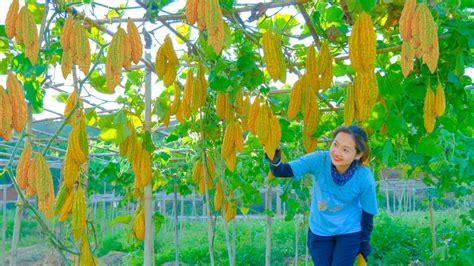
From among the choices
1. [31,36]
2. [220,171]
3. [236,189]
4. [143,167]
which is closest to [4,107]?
[31,36]

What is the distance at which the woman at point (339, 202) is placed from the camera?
10.8 feet

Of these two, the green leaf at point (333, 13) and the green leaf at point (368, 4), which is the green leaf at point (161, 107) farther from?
the green leaf at point (368, 4)

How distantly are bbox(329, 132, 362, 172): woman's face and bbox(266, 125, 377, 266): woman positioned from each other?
1 centimetres

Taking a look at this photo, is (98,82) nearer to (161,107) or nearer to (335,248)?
(161,107)

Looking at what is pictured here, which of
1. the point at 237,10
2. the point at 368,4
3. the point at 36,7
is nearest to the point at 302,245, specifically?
the point at 36,7

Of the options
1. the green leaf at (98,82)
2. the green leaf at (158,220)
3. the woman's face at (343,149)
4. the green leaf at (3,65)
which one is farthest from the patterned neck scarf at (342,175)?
the green leaf at (3,65)

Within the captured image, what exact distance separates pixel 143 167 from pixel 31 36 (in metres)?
1.14

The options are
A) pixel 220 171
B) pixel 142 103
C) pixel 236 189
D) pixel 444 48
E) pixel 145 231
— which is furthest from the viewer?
pixel 236 189

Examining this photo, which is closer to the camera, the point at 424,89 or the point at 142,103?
the point at 424,89

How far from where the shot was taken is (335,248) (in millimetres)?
3389

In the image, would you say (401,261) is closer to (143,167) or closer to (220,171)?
(220,171)

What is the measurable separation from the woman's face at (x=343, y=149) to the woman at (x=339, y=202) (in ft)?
0.04

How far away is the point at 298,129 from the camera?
4723 mm

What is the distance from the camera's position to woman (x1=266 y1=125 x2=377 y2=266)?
3.30 m
